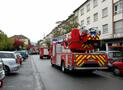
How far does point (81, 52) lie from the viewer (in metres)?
20.1

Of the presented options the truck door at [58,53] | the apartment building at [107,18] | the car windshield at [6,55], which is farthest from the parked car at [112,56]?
the apartment building at [107,18]

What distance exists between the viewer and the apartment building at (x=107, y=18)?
145 feet

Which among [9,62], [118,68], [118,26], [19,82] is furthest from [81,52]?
[118,26]

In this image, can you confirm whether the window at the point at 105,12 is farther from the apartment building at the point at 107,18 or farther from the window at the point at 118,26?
the window at the point at 118,26

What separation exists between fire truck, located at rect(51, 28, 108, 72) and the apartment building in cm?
2151

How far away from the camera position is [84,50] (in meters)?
20.0

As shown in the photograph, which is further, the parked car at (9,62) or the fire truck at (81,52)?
the parked car at (9,62)

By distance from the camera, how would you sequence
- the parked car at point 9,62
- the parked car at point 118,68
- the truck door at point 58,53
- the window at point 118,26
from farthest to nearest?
the window at point 118,26 → the truck door at point 58,53 → the parked car at point 9,62 → the parked car at point 118,68

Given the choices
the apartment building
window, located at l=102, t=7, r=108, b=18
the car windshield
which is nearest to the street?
the car windshield

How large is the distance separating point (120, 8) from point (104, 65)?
26.9 metres

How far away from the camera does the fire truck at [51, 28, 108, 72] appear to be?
59.4 ft

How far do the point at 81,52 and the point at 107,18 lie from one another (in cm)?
2927

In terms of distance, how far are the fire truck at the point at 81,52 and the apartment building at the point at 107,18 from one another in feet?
70.6

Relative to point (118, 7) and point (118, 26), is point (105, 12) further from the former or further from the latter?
point (118, 26)
